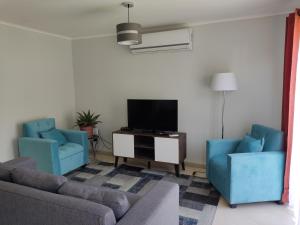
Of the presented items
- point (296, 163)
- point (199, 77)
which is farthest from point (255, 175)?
point (199, 77)

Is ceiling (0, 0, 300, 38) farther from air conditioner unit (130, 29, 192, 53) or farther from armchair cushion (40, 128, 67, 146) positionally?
armchair cushion (40, 128, 67, 146)

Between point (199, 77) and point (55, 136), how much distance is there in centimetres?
266

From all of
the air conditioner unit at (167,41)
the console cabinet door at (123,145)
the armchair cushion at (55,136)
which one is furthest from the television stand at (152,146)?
the air conditioner unit at (167,41)

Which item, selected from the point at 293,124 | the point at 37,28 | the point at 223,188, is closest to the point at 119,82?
the point at 37,28

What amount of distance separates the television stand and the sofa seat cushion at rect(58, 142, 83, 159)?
632mm

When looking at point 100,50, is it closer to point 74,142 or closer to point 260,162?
point 74,142

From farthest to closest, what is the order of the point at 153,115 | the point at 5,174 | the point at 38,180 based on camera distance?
the point at 153,115
the point at 5,174
the point at 38,180

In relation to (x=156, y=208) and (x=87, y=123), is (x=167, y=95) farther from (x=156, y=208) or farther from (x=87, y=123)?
(x=156, y=208)

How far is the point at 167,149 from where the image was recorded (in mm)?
3773

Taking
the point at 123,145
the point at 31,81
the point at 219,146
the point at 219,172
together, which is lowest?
the point at 219,172

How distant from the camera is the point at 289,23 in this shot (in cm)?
280

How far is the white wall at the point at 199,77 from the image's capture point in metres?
3.54

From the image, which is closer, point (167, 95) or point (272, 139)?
point (272, 139)

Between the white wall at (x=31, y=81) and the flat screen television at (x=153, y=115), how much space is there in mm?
1609
